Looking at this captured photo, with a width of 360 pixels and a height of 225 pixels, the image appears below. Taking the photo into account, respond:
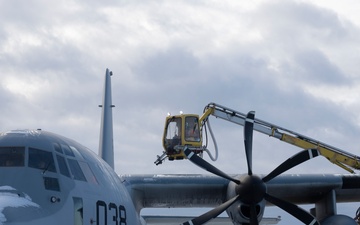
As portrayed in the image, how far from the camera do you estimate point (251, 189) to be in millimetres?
16781

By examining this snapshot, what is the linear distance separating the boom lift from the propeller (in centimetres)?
1061

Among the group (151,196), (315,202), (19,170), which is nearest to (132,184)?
(151,196)

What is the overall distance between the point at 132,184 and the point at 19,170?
7.47m

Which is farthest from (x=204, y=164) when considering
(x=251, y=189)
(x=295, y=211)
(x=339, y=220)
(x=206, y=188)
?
(x=339, y=220)

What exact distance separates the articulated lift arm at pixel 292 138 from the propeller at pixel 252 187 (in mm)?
11910

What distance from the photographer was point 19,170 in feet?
36.3

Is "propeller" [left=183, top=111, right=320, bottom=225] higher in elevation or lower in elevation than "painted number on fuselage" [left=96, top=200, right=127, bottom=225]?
higher

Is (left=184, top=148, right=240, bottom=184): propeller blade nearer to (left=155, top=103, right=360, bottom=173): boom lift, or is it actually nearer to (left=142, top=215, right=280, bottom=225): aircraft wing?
(left=142, top=215, right=280, bottom=225): aircraft wing

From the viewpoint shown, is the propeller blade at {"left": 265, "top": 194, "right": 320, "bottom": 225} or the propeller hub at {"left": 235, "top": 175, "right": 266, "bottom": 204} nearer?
the propeller hub at {"left": 235, "top": 175, "right": 266, "bottom": 204}

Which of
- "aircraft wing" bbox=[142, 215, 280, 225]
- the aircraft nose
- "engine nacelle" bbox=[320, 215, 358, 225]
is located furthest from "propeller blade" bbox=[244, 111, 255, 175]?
the aircraft nose

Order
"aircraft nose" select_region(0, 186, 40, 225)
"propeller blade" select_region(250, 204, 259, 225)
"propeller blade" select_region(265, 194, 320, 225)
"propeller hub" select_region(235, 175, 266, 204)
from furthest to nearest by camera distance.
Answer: "propeller blade" select_region(265, 194, 320, 225) → "propeller blade" select_region(250, 204, 259, 225) → "propeller hub" select_region(235, 175, 266, 204) → "aircraft nose" select_region(0, 186, 40, 225)

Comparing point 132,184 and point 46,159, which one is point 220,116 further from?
point 46,159

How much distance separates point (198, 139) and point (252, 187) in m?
12.8

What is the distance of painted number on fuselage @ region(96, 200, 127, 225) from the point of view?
11984 millimetres
